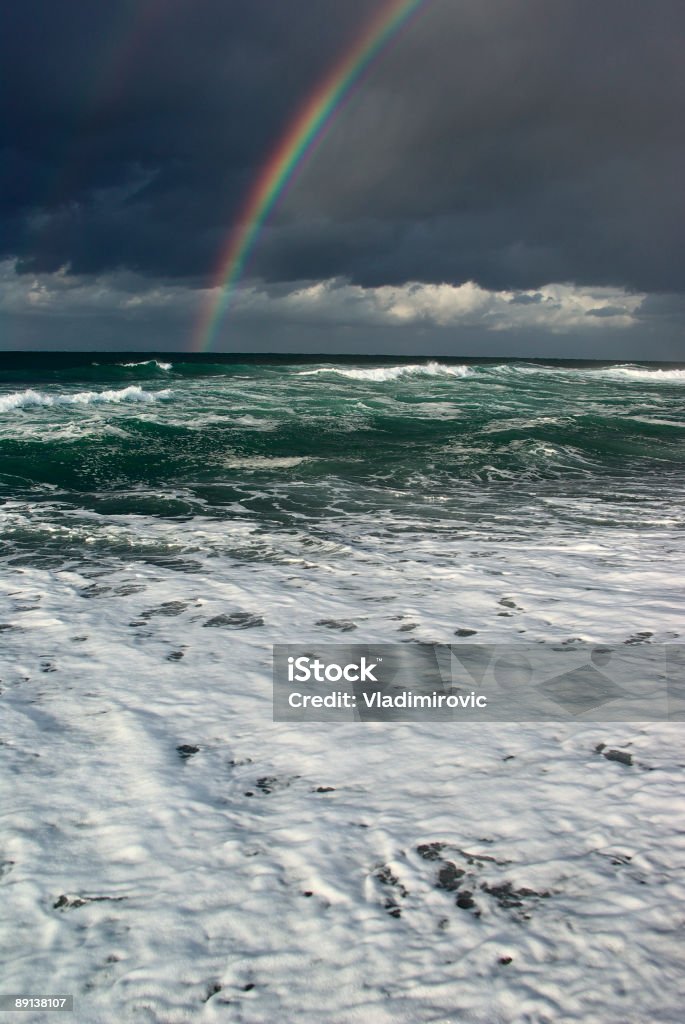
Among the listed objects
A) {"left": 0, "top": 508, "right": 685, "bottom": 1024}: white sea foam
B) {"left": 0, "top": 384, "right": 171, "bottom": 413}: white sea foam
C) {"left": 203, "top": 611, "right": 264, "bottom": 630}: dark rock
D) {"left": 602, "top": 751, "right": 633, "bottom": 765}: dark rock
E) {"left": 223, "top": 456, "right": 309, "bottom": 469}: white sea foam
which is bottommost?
{"left": 0, "top": 508, "right": 685, "bottom": 1024}: white sea foam

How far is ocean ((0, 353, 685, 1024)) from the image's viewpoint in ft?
8.16

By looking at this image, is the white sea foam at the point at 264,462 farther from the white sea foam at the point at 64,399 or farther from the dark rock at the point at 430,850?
the white sea foam at the point at 64,399

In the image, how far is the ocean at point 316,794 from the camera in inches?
97.9

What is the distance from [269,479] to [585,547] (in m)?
7.00

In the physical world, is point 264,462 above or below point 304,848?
above

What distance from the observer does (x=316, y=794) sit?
3477 millimetres

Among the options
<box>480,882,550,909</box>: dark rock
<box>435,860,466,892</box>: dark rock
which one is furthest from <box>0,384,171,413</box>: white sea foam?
<box>480,882,550,909</box>: dark rock

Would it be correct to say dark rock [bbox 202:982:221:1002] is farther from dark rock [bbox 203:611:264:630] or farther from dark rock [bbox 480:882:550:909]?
dark rock [bbox 203:611:264:630]

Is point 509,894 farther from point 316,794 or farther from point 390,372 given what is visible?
point 390,372

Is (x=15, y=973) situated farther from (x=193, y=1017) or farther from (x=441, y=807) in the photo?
(x=441, y=807)

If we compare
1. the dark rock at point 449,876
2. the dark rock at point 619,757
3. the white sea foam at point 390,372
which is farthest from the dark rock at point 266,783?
the white sea foam at point 390,372

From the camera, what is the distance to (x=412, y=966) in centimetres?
252

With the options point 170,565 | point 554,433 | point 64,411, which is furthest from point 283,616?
point 64,411

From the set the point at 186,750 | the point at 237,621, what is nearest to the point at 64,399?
the point at 237,621
